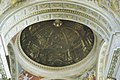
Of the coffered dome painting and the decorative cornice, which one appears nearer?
the decorative cornice

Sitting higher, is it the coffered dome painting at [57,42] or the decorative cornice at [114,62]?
the coffered dome painting at [57,42]

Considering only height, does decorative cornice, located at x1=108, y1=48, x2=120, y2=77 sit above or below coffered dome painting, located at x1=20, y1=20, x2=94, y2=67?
below

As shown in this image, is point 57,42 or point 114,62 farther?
point 57,42

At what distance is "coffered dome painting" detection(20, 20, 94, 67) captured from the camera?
1496 cm

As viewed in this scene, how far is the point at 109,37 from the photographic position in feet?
36.0

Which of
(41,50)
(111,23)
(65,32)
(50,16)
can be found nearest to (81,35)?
(65,32)

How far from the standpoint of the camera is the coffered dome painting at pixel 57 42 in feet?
49.1

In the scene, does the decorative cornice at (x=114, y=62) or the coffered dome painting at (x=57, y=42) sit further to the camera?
the coffered dome painting at (x=57, y=42)

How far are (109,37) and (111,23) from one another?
0.65 meters

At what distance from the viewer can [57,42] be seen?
1616 centimetres

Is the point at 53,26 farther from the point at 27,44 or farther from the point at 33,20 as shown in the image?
the point at 33,20

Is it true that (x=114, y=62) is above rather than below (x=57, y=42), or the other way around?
below

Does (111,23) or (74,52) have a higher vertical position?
(74,52)

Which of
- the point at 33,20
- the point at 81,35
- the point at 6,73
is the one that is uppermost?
the point at 81,35
